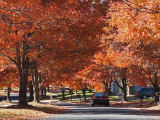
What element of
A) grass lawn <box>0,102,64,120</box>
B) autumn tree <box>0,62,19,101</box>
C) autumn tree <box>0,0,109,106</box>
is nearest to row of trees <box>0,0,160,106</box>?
autumn tree <box>0,0,109,106</box>

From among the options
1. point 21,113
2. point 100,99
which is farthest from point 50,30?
point 100,99

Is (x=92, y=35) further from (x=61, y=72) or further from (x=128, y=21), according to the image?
(x=61, y=72)

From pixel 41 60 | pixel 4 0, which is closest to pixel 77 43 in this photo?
pixel 41 60

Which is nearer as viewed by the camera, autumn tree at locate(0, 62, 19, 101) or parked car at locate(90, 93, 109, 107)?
parked car at locate(90, 93, 109, 107)

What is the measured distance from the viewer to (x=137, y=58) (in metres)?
25.0

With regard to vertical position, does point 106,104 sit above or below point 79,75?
below

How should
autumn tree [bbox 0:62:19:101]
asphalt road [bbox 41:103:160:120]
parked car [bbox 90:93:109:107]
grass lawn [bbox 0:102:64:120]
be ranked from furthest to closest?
autumn tree [bbox 0:62:19:101] < parked car [bbox 90:93:109:107] < grass lawn [bbox 0:102:64:120] < asphalt road [bbox 41:103:160:120]

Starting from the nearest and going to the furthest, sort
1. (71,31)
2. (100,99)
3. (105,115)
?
1. (105,115)
2. (71,31)
3. (100,99)

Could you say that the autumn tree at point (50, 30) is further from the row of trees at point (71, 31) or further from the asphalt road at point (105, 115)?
the asphalt road at point (105, 115)

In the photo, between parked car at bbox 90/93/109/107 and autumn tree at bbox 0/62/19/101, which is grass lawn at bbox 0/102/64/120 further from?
autumn tree at bbox 0/62/19/101

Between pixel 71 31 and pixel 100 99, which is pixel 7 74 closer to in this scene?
pixel 100 99

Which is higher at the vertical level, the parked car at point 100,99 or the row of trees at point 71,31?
the row of trees at point 71,31

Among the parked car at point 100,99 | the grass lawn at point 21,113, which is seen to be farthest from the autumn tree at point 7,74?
the grass lawn at point 21,113

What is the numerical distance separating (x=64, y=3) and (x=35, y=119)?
882 cm
